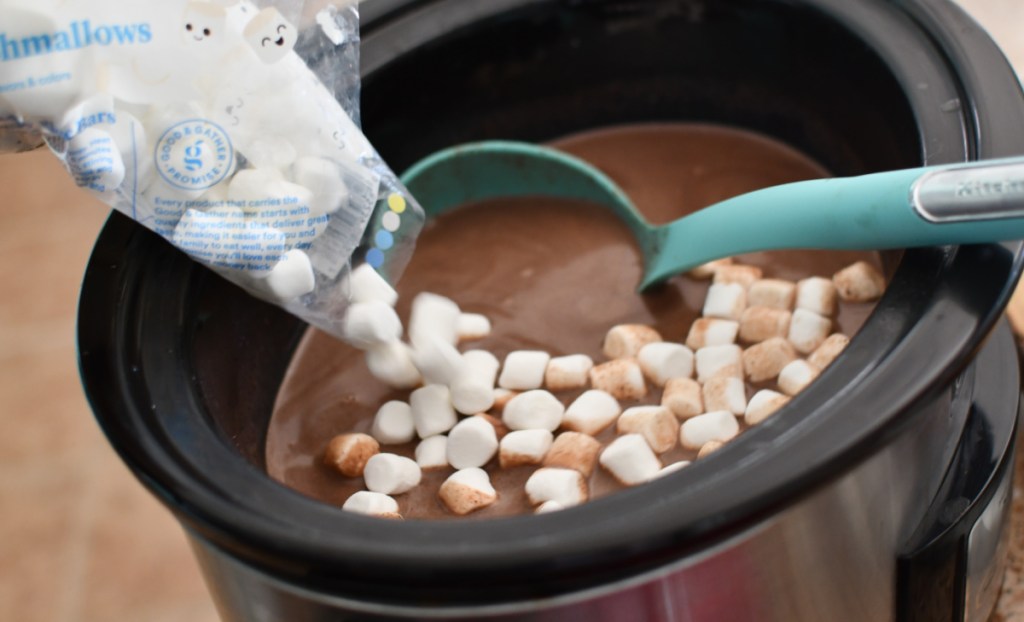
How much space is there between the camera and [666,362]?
895mm

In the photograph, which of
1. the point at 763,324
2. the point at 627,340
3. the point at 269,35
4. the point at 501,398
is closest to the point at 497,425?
the point at 501,398

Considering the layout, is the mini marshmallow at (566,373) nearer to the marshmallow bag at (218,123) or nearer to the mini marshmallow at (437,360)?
the mini marshmallow at (437,360)

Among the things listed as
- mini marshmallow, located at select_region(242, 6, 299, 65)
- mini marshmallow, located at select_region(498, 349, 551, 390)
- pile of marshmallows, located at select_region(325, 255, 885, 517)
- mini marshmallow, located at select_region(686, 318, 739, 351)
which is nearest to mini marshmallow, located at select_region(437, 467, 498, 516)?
pile of marshmallows, located at select_region(325, 255, 885, 517)

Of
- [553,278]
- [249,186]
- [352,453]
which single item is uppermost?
[249,186]

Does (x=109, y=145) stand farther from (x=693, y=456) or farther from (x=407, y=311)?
(x=693, y=456)

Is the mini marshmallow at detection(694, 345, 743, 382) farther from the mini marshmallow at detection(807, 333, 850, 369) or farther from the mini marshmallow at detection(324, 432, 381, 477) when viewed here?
the mini marshmallow at detection(324, 432, 381, 477)

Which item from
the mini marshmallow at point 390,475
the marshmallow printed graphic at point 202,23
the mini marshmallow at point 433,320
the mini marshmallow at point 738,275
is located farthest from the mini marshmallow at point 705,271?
the marshmallow printed graphic at point 202,23

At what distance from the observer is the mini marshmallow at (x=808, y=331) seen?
2.95 ft

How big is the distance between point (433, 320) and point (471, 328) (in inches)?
2.1

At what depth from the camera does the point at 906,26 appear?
0.85 m

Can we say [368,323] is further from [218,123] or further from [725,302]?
[725,302]

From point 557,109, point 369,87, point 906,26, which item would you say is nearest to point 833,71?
point 906,26

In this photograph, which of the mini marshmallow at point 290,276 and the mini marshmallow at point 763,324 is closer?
the mini marshmallow at point 290,276

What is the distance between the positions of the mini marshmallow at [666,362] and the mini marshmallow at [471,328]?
0.51ft
